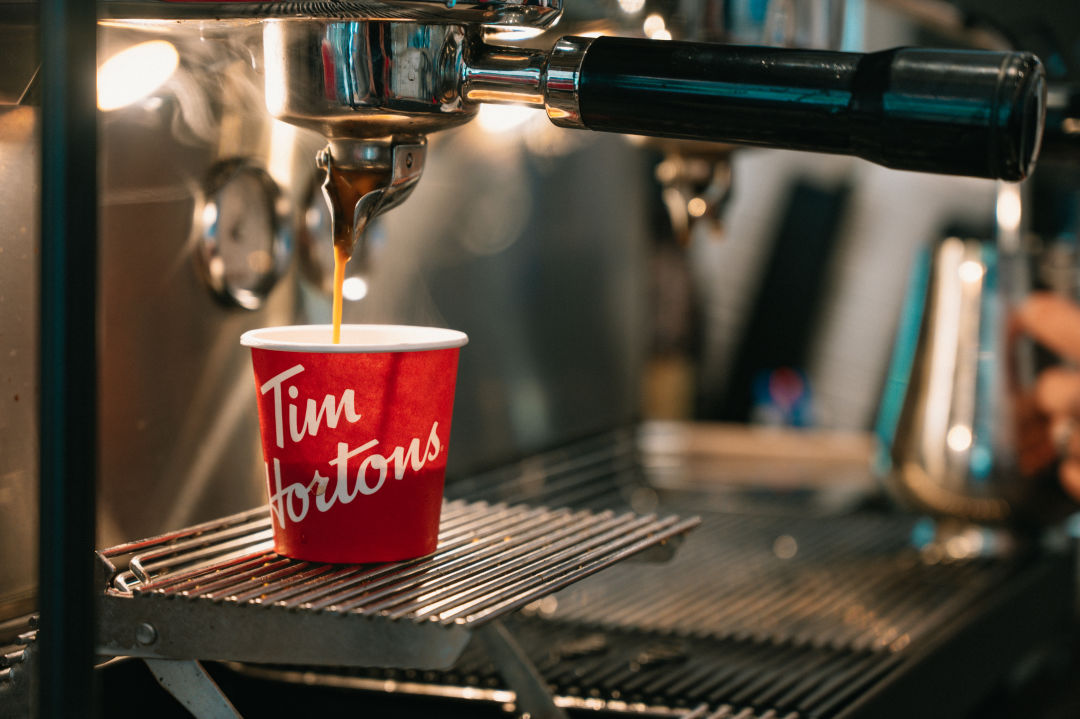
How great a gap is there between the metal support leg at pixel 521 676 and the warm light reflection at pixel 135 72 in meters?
0.29

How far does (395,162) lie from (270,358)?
0.30ft

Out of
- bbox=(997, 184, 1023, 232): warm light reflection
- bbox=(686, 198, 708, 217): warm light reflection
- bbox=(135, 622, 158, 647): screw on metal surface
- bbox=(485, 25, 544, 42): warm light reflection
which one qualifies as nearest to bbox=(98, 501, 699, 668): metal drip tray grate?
bbox=(135, 622, 158, 647): screw on metal surface

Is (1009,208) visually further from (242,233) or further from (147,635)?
(147,635)

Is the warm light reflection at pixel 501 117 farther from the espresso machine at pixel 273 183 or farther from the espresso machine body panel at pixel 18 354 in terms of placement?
the espresso machine body panel at pixel 18 354

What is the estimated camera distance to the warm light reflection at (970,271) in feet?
2.97

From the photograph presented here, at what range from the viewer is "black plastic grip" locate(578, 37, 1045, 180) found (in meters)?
0.37

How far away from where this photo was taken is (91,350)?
0.33m

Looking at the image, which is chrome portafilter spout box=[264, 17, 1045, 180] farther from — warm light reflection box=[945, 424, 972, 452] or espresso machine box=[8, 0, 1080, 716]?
warm light reflection box=[945, 424, 972, 452]

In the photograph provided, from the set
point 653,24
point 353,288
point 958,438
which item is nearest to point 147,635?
point 353,288

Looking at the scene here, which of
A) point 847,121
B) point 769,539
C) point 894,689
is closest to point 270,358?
point 847,121

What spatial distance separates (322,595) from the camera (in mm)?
416

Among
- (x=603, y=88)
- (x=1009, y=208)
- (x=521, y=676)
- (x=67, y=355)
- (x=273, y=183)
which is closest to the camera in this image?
(x=67, y=355)

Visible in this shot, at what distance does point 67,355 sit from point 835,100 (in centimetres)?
25

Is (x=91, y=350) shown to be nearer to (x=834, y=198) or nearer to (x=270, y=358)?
(x=270, y=358)
